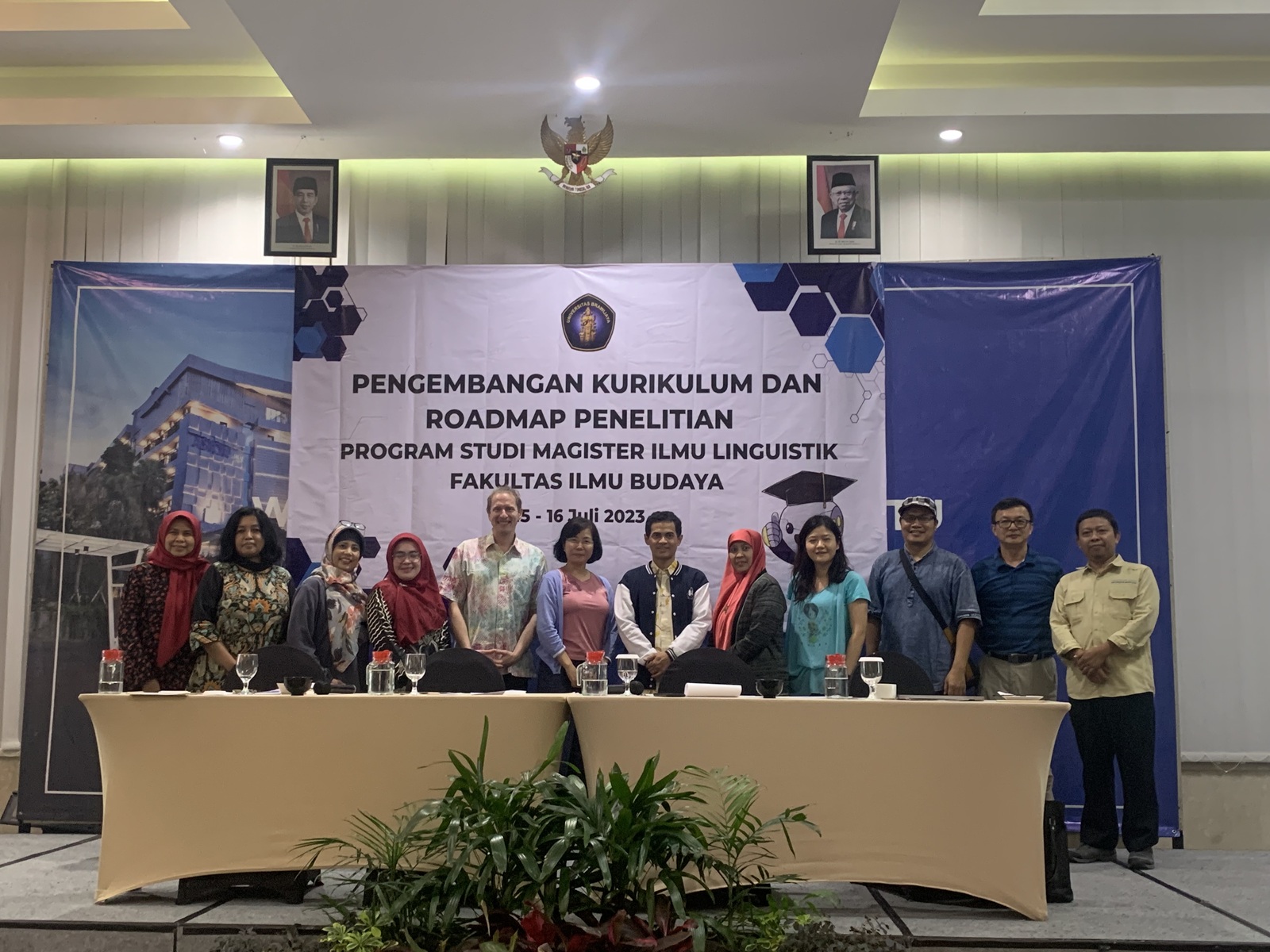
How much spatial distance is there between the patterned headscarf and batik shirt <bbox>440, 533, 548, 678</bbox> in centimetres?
42

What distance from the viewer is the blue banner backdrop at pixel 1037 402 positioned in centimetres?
570

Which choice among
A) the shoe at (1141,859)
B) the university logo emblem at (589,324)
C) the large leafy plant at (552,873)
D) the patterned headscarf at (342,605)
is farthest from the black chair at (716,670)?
the university logo emblem at (589,324)

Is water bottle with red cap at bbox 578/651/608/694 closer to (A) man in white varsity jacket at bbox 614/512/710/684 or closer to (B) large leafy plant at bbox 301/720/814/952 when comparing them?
(B) large leafy plant at bbox 301/720/814/952

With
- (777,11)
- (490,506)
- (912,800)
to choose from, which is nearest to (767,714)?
(912,800)

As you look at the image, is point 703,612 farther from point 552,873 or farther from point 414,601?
point 552,873

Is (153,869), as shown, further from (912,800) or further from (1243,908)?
(1243,908)

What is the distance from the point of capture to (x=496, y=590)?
5.59 meters

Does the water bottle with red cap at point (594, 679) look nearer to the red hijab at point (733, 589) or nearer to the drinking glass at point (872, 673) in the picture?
the drinking glass at point (872, 673)

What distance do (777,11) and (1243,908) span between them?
364 cm

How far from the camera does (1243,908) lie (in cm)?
406

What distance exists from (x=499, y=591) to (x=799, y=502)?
4.87 feet

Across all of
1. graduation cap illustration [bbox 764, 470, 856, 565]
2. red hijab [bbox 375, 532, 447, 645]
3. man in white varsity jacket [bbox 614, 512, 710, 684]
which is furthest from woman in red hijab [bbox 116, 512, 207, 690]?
graduation cap illustration [bbox 764, 470, 856, 565]

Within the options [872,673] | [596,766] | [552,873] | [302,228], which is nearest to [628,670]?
[596,766]

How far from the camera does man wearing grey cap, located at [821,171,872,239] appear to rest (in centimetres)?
577
